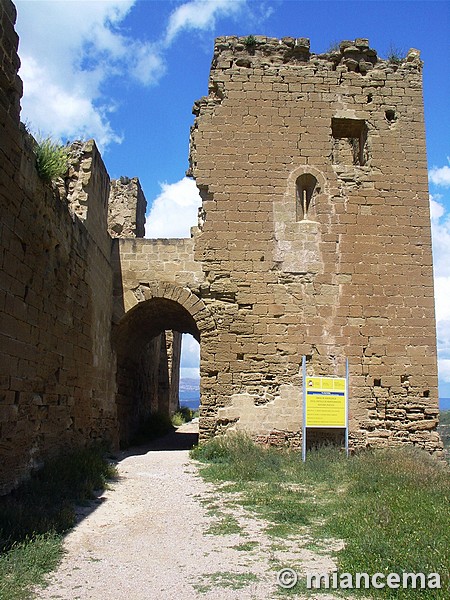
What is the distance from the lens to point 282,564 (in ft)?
15.8

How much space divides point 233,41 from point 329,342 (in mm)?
6471

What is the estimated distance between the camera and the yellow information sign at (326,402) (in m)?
10.3

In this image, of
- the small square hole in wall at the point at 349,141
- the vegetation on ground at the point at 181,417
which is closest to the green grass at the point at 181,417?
the vegetation on ground at the point at 181,417

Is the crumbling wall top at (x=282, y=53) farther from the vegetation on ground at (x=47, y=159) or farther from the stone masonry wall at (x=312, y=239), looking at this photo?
the vegetation on ground at (x=47, y=159)

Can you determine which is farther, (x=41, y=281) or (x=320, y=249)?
(x=320, y=249)

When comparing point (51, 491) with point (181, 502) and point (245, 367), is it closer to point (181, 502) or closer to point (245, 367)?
point (181, 502)

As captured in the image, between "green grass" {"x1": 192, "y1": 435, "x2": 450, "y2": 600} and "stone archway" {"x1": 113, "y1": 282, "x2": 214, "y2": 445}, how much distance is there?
9.59 ft

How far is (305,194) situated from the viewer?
1164 centimetres

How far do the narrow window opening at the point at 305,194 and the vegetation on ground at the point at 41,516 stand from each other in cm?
613

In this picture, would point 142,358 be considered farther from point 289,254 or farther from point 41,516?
point 41,516

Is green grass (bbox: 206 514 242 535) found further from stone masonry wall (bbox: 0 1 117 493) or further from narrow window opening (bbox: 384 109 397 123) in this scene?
narrow window opening (bbox: 384 109 397 123)

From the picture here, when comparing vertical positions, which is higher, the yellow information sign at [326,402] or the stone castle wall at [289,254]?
the stone castle wall at [289,254]

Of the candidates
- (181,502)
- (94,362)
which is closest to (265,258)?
(94,362)

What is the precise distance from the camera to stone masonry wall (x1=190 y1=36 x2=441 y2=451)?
10875 mm
